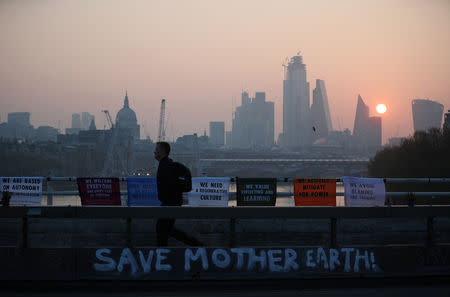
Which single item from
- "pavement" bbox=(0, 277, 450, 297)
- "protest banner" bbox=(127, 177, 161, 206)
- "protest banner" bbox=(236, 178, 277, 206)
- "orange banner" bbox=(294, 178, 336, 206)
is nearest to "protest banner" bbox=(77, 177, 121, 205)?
"protest banner" bbox=(127, 177, 161, 206)

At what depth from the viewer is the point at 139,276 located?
7.63 m

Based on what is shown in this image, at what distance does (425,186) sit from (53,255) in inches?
2190

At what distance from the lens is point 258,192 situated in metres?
12.4

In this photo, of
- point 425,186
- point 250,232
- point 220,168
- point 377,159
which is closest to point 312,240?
point 250,232

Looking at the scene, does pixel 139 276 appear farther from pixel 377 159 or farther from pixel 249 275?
A: pixel 377 159

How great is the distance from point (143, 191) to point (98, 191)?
1.03 metres

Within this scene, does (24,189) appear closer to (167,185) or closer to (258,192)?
(258,192)

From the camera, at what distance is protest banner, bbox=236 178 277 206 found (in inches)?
480

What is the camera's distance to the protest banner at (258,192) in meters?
12.2

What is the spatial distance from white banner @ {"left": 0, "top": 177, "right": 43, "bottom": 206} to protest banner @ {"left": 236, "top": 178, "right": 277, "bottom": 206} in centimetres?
461

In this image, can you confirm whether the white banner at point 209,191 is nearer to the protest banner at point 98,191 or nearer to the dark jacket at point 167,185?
the protest banner at point 98,191

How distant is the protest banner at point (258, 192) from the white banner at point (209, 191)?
17.6 inches

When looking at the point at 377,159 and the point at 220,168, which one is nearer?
the point at 377,159

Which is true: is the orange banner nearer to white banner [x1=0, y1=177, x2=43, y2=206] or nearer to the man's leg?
the man's leg
